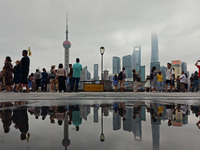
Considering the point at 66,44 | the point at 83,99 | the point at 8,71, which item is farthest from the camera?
the point at 66,44

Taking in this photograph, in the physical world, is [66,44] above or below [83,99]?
above

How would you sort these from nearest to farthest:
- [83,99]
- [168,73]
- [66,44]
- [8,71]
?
[83,99]
[8,71]
[168,73]
[66,44]

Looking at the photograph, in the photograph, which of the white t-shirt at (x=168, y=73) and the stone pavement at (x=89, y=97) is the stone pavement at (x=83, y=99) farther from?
the white t-shirt at (x=168, y=73)

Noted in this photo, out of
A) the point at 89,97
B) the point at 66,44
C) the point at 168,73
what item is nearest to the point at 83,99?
the point at 89,97

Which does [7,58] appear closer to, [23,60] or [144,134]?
[23,60]

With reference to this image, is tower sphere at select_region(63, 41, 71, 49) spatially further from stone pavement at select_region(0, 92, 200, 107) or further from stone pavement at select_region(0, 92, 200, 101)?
stone pavement at select_region(0, 92, 200, 107)

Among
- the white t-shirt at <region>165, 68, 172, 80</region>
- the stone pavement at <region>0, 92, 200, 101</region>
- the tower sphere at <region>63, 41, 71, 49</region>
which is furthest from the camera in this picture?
the tower sphere at <region>63, 41, 71, 49</region>

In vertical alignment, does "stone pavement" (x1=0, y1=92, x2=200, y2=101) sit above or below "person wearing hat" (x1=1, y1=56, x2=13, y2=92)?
below

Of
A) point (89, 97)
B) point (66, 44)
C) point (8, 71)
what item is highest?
point (66, 44)

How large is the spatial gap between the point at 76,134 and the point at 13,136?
1.54ft

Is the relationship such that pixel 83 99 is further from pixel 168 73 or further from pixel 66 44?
pixel 66 44

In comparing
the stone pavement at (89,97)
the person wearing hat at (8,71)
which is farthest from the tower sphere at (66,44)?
the stone pavement at (89,97)

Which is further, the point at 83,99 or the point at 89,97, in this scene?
the point at 89,97

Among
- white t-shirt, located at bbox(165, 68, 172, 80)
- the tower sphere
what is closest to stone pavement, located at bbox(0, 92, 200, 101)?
white t-shirt, located at bbox(165, 68, 172, 80)
